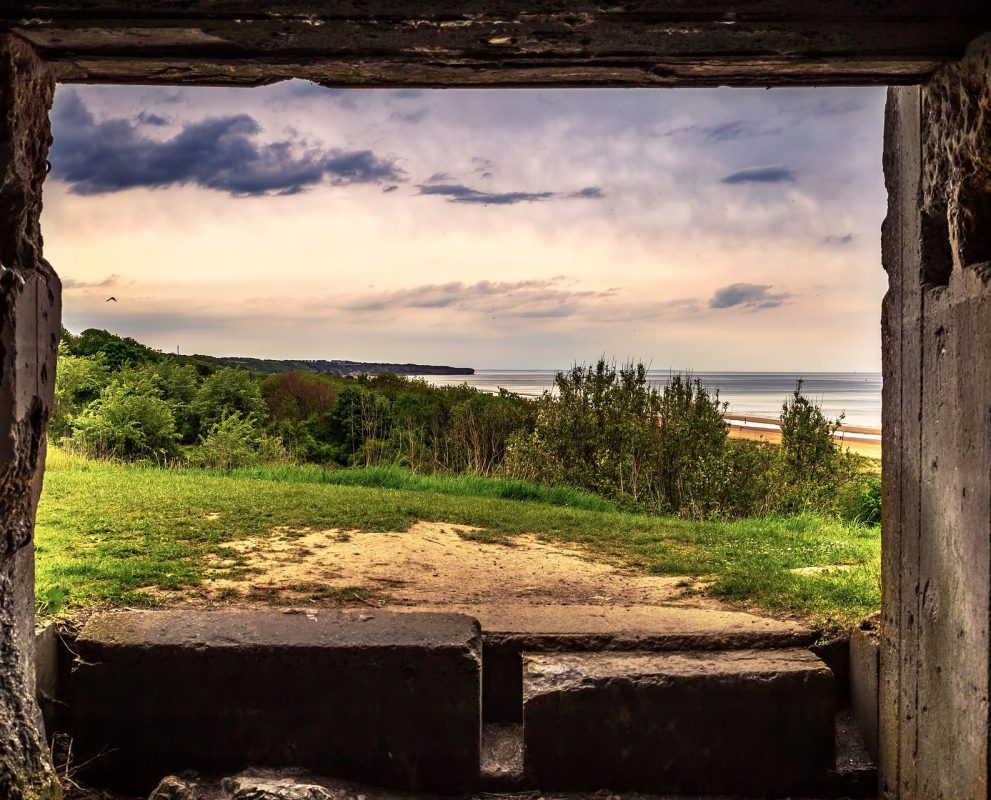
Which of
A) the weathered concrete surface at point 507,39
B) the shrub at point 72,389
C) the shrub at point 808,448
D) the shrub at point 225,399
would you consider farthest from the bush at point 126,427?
the weathered concrete surface at point 507,39

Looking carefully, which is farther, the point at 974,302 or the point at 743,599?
the point at 743,599

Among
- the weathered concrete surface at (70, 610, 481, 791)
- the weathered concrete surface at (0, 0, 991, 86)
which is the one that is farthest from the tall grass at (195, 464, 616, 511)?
the weathered concrete surface at (0, 0, 991, 86)

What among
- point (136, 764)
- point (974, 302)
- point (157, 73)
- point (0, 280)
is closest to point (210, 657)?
point (136, 764)

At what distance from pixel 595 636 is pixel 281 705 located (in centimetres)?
144

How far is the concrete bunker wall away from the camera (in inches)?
107

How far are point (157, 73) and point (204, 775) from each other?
2.86 meters

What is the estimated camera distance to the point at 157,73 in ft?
10.2

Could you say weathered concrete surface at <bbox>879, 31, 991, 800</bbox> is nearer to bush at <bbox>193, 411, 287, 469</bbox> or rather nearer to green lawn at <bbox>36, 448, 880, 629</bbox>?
green lawn at <bbox>36, 448, 880, 629</bbox>

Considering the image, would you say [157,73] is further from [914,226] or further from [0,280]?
[914,226]

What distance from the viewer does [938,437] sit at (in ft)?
9.90

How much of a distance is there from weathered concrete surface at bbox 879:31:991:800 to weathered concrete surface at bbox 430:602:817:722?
61cm

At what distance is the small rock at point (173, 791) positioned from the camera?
3.22 meters

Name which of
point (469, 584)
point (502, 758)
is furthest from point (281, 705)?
point (469, 584)

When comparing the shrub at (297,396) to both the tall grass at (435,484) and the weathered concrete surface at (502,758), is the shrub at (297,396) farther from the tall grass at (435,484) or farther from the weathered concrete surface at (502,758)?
the weathered concrete surface at (502,758)
